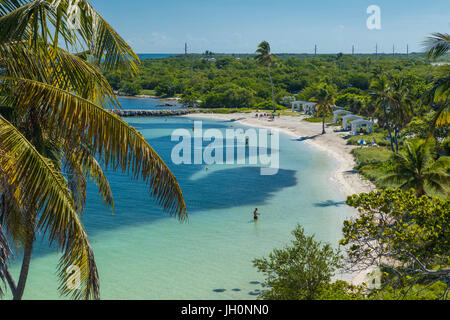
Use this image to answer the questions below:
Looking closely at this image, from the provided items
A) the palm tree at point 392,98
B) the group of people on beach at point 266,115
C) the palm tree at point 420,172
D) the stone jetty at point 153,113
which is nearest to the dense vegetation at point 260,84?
the stone jetty at point 153,113

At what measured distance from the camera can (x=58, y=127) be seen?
20.1ft

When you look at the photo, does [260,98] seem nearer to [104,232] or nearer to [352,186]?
[352,186]

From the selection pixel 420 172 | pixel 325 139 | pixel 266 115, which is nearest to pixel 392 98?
pixel 325 139

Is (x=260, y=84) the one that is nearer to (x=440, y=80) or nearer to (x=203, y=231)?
(x=203, y=231)

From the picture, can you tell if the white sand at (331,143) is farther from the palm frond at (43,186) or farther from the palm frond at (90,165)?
the palm frond at (43,186)

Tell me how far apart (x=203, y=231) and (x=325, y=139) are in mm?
32830

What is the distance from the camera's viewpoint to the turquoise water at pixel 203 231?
738 inches

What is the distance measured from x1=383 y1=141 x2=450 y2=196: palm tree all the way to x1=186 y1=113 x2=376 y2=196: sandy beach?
1172 centimetres

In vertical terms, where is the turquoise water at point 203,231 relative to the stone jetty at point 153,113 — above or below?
below

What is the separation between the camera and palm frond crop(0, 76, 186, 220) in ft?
17.7

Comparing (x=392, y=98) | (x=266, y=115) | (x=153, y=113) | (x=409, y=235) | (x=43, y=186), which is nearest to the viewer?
(x=43, y=186)

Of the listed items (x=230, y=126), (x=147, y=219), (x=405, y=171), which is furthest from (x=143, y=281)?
(x=230, y=126)

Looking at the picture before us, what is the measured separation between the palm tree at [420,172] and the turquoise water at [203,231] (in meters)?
5.44

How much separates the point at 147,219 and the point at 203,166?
17119 millimetres
